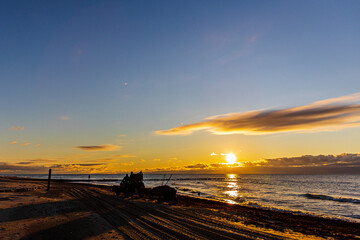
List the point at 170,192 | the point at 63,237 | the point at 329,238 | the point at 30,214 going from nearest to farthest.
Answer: the point at 63,237 < the point at 329,238 < the point at 30,214 < the point at 170,192

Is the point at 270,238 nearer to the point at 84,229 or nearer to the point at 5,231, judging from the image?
→ the point at 84,229

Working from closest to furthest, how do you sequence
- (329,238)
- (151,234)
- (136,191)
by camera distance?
(151,234) < (329,238) < (136,191)

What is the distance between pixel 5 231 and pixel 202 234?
10.9 meters

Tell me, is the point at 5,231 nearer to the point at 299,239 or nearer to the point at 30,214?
the point at 30,214

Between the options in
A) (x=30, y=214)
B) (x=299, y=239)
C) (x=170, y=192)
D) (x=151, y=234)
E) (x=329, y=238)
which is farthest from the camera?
(x=170, y=192)

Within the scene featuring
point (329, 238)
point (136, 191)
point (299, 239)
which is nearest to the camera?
point (299, 239)

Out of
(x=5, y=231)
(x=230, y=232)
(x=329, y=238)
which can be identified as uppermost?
(x=5, y=231)

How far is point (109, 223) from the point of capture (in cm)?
1545

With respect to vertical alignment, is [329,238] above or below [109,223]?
below

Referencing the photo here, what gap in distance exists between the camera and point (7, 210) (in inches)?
707

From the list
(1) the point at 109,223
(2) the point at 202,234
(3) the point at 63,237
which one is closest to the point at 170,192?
(1) the point at 109,223

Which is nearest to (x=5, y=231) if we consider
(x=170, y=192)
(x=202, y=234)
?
(x=202, y=234)

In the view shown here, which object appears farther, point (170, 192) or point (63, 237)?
point (170, 192)

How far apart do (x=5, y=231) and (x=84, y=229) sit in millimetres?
4009
